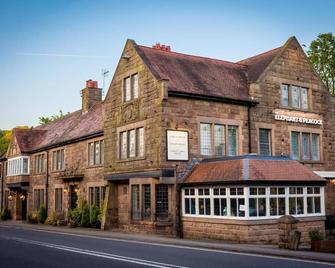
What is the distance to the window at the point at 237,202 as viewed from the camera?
69.2 feet

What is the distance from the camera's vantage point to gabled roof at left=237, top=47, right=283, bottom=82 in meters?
29.3

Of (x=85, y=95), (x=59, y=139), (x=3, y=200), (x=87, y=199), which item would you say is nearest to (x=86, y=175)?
(x=87, y=199)

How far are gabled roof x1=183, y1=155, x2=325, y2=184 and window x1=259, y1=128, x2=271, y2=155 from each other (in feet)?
11.6

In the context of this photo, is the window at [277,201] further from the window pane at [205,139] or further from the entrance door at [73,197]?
the entrance door at [73,197]

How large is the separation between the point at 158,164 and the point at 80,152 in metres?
12.6

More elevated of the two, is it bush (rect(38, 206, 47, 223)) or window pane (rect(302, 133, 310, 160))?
window pane (rect(302, 133, 310, 160))

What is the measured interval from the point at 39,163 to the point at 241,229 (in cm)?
2718

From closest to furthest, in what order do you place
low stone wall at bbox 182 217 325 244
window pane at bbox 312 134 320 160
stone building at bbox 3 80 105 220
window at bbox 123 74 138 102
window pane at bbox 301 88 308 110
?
low stone wall at bbox 182 217 325 244 < window at bbox 123 74 138 102 < window pane at bbox 301 88 308 110 < window pane at bbox 312 134 320 160 < stone building at bbox 3 80 105 220

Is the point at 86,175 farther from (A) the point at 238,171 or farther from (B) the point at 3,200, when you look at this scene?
(B) the point at 3,200

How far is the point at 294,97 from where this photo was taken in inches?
1180

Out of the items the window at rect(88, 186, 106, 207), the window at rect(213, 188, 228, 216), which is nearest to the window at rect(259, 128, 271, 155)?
the window at rect(213, 188, 228, 216)

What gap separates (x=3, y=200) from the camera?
5094 cm

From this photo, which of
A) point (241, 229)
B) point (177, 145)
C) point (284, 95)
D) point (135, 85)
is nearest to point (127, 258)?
point (241, 229)

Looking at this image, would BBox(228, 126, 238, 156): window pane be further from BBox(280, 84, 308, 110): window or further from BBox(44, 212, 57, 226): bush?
BBox(44, 212, 57, 226): bush
